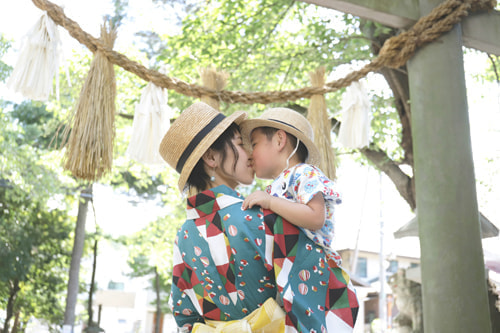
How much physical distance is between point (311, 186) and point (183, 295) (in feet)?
1.65

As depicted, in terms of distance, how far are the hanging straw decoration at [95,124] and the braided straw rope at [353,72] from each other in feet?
0.30

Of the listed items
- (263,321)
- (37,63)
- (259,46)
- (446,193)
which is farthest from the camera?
(259,46)

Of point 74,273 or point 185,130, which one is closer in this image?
point 185,130

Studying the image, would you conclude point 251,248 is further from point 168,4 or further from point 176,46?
point 168,4

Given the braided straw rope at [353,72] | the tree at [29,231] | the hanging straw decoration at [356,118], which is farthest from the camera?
the tree at [29,231]

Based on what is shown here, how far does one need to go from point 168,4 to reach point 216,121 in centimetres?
851

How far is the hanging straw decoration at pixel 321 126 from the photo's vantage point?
2379mm

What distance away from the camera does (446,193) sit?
1.86 m

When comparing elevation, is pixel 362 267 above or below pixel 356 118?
above

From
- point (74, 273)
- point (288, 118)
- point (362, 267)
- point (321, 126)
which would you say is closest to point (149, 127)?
point (321, 126)

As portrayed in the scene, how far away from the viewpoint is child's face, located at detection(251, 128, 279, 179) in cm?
150

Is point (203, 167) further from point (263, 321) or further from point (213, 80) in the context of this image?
point (213, 80)

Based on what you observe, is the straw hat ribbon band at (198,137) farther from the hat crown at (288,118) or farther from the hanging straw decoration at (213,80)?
the hanging straw decoration at (213,80)

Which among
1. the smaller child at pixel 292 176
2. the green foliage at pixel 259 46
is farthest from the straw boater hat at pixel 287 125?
the green foliage at pixel 259 46
